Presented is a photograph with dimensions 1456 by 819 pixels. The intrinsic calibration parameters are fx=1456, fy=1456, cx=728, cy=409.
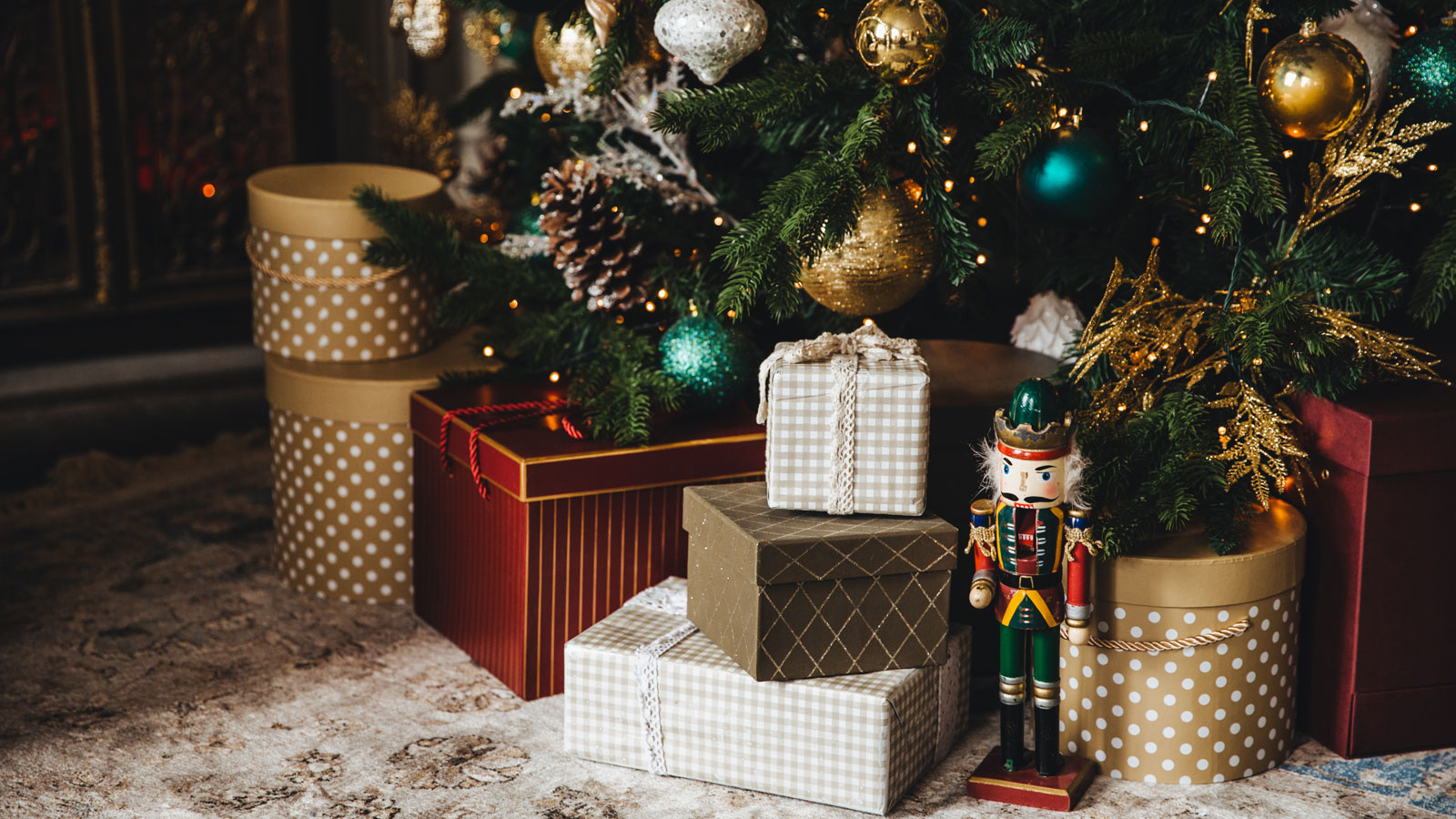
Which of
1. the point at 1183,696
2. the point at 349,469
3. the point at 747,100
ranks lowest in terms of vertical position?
the point at 1183,696

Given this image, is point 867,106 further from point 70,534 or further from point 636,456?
point 70,534

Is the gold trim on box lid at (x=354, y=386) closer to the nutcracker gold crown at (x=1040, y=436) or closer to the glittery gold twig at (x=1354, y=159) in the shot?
the nutcracker gold crown at (x=1040, y=436)

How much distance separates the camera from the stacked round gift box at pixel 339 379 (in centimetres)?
220

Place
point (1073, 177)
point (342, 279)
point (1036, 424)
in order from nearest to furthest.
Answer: point (1036, 424) < point (1073, 177) < point (342, 279)

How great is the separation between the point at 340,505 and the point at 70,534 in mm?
639

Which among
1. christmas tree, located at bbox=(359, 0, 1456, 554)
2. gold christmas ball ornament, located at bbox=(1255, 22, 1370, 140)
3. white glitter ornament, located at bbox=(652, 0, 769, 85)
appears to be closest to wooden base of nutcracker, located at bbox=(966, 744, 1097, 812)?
christmas tree, located at bbox=(359, 0, 1456, 554)

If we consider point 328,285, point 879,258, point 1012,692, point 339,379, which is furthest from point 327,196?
point 1012,692

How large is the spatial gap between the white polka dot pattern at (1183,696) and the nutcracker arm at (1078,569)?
0.07 meters

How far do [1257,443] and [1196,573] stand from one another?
19cm

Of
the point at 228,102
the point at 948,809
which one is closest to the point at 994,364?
the point at 948,809

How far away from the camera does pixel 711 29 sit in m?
1.67

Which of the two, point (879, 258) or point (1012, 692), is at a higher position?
point (879, 258)

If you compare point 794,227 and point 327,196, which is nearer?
point 794,227

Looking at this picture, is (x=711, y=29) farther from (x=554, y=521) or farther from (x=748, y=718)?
(x=748, y=718)
